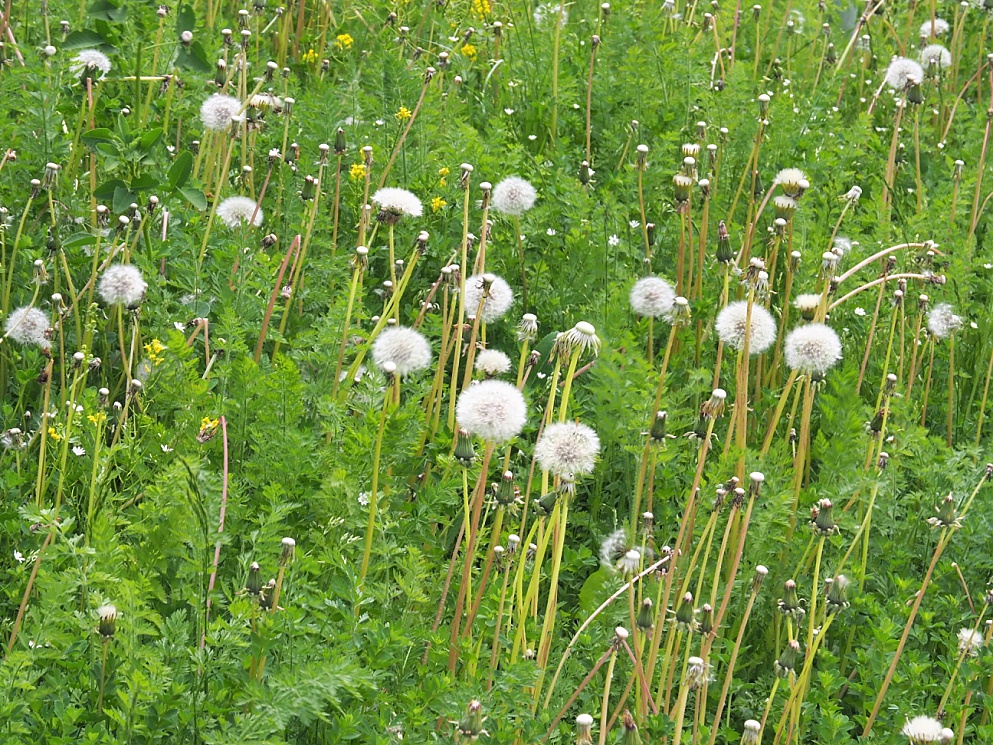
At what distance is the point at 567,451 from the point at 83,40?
221 cm

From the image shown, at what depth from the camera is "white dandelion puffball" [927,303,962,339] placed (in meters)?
3.29

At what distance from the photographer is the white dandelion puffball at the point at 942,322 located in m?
3.29

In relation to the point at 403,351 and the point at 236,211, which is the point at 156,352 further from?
the point at 236,211

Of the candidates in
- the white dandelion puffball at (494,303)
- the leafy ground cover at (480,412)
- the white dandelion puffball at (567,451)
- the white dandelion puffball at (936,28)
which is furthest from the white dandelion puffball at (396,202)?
the white dandelion puffball at (936,28)

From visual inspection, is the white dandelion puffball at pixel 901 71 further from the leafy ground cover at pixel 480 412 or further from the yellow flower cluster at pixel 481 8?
the yellow flower cluster at pixel 481 8

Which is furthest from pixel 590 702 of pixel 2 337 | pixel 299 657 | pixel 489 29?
pixel 489 29

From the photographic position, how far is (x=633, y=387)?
288cm

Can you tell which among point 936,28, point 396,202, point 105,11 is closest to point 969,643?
point 396,202

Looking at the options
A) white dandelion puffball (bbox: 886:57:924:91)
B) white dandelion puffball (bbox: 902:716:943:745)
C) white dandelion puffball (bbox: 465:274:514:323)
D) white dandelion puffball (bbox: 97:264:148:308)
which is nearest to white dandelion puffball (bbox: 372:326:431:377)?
white dandelion puffball (bbox: 465:274:514:323)

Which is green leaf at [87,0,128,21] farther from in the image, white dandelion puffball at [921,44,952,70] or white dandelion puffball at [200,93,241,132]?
white dandelion puffball at [921,44,952,70]

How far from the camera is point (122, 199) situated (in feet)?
10.1

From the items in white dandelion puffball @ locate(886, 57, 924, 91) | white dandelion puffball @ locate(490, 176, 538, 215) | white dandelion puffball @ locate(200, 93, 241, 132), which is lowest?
white dandelion puffball @ locate(490, 176, 538, 215)

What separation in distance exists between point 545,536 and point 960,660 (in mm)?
962

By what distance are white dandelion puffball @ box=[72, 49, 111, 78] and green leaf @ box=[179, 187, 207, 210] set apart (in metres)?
0.60
